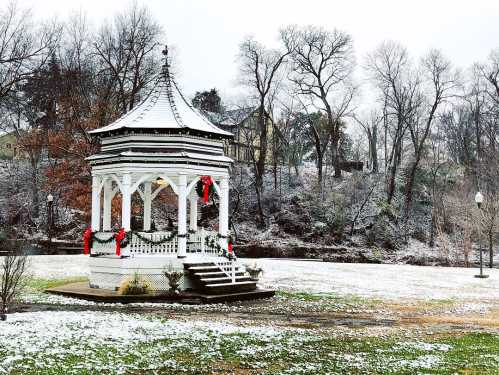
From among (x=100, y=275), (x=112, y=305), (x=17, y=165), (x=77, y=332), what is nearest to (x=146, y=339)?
(x=77, y=332)

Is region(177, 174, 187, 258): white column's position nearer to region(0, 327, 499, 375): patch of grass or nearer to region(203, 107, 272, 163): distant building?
region(0, 327, 499, 375): patch of grass

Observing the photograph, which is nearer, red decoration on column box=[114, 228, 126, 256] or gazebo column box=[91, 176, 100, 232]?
red decoration on column box=[114, 228, 126, 256]

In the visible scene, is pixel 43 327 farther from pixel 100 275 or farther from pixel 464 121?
pixel 464 121

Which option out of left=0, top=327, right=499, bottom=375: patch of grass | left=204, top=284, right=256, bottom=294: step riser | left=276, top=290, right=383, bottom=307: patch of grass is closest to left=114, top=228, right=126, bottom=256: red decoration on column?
left=204, top=284, right=256, bottom=294: step riser

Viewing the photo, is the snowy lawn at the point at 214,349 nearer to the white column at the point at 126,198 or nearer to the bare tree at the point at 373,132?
the white column at the point at 126,198

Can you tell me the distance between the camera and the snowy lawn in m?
10.6

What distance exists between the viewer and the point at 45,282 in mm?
23922

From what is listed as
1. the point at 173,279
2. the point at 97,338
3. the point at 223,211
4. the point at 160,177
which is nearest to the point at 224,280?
the point at 173,279

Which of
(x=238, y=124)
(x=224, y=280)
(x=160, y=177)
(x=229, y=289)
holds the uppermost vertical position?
(x=238, y=124)

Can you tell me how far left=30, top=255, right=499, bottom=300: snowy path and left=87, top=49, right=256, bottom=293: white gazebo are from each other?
3.95m

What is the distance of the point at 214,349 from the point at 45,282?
13972 millimetres

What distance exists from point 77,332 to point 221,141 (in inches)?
440

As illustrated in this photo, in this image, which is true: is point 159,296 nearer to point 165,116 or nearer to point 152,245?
point 152,245

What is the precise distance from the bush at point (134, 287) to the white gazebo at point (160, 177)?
842 mm
